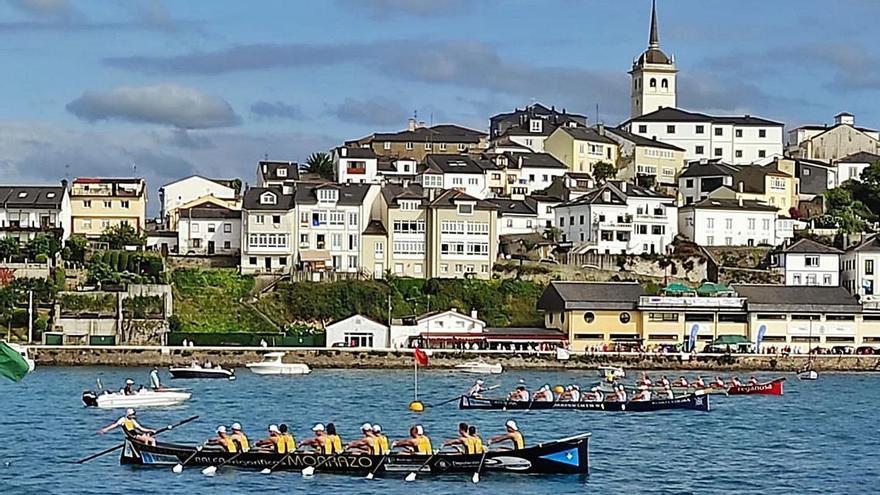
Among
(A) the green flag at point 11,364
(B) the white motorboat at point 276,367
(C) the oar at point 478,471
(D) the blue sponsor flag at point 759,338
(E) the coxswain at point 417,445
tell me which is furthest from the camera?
(D) the blue sponsor flag at point 759,338

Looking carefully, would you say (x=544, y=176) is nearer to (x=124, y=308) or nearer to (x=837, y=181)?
(x=837, y=181)

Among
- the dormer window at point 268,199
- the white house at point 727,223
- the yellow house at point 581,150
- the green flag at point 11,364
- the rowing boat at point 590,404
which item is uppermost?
the yellow house at point 581,150

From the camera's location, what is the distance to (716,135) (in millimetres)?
127062

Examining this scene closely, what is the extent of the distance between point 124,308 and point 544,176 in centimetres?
4217

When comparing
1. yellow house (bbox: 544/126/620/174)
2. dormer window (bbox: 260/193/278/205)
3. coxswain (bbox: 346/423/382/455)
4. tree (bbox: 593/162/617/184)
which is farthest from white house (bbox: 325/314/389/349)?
coxswain (bbox: 346/423/382/455)

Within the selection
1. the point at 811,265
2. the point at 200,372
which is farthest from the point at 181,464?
the point at 811,265

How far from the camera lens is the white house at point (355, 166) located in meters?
112

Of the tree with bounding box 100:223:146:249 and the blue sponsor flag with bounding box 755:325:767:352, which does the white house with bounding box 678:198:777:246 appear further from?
the tree with bounding box 100:223:146:249

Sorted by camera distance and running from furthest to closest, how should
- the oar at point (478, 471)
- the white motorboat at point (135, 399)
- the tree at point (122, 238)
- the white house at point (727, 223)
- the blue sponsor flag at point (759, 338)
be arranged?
the white house at point (727, 223) → the tree at point (122, 238) → the blue sponsor flag at point (759, 338) → the white motorboat at point (135, 399) → the oar at point (478, 471)

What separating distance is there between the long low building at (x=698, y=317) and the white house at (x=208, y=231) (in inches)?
877

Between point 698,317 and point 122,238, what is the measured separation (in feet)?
118

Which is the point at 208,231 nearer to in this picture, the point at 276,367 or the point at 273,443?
the point at 276,367

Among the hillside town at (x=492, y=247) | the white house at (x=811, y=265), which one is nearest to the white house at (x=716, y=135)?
the hillside town at (x=492, y=247)

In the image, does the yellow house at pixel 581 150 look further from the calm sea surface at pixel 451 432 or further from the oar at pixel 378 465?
the oar at pixel 378 465
